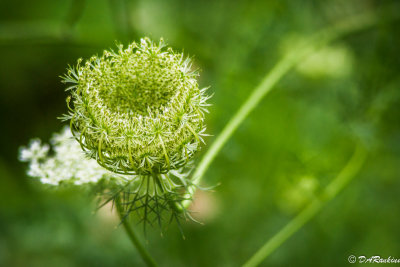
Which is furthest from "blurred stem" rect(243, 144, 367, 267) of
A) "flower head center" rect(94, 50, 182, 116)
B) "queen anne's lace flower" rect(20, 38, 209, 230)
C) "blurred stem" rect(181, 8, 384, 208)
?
"flower head center" rect(94, 50, 182, 116)

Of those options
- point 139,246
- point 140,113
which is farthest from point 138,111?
point 139,246

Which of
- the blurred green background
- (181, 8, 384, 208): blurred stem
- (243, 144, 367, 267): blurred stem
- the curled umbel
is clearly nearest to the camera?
the curled umbel

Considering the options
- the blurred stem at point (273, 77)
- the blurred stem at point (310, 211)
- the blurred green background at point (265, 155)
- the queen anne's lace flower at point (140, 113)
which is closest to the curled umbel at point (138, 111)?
the queen anne's lace flower at point (140, 113)

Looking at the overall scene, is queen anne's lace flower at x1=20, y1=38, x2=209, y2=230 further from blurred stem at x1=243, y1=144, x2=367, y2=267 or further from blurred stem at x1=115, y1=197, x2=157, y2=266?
blurred stem at x1=243, y1=144, x2=367, y2=267

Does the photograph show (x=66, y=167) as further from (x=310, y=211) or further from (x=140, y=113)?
(x=310, y=211)

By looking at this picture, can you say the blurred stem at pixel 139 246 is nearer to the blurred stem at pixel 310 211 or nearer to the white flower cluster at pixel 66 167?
the white flower cluster at pixel 66 167

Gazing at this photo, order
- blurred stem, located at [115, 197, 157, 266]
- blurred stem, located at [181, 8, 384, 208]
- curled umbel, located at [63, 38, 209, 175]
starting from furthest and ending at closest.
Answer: blurred stem, located at [181, 8, 384, 208] → blurred stem, located at [115, 197, 157, 266] → curled umbel, located at [63, 38, 209, 175]
